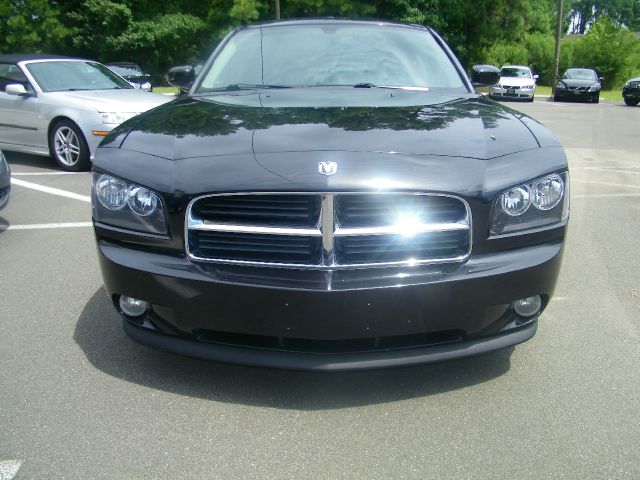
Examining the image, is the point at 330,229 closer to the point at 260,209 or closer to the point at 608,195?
the point at 260,209

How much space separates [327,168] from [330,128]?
1.31 feet

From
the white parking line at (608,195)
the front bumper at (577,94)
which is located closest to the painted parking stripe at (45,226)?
the white parking line at (608,195)

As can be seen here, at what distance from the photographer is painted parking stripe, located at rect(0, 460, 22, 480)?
2180mm

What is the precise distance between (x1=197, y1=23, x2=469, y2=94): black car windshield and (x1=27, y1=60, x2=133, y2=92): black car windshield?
18.3 ft

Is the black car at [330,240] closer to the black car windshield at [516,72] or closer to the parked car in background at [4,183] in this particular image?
the parked car in background at [4,183]

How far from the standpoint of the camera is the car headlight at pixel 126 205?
2520 mm

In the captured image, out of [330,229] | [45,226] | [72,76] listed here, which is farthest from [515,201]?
[72,76]

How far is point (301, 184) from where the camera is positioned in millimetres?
2361

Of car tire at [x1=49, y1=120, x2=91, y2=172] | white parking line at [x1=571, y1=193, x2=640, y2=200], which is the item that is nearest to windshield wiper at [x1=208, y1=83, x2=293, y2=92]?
white parking line at [x1=571, y1=193, x2=640, y2=200]

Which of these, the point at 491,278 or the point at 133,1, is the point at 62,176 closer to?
the point at 491,278

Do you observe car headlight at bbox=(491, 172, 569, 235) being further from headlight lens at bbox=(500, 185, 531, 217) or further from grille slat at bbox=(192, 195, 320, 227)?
grille slat at bbox=(192, 195, 320, 227)

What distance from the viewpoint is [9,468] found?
222cm

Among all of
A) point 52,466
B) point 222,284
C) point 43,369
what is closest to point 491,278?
point 222,284

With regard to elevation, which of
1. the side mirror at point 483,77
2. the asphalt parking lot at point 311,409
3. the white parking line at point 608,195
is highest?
the side mirror at point 483,77
